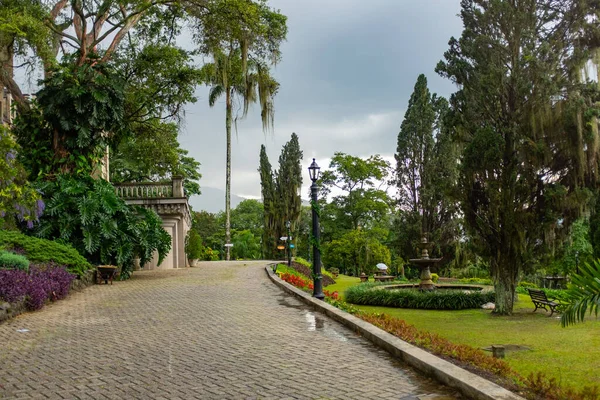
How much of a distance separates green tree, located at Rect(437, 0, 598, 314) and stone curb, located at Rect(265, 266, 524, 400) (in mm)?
8335

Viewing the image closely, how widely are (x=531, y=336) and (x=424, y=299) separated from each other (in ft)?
23.5

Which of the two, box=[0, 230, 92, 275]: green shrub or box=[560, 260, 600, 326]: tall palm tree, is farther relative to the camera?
box=[0, 230, 92, 275]: green shrub

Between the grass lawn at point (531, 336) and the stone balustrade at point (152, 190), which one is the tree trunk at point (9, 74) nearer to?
the stone balustrade at point (152, 190)

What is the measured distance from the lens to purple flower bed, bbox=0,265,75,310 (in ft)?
35.6

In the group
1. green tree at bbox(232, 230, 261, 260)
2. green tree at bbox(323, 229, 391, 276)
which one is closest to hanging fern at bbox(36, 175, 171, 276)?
green tree at bbox(323, 229, 391, 276)

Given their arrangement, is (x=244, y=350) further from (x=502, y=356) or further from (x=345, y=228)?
(x=345, y=228)

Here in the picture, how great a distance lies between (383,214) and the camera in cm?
4662

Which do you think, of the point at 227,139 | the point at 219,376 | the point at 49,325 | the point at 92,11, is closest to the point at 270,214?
the point at 227,139

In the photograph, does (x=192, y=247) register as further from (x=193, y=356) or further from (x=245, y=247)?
(x=245, y=247)

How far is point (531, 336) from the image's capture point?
12.1 metres

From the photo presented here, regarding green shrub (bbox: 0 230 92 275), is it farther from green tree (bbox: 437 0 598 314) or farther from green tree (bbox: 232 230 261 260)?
green tree (bbox: 232 230 261 260)

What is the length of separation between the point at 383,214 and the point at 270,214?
9.59 m

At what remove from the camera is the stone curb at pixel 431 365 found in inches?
197

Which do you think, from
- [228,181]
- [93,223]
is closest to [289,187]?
[228,181]
